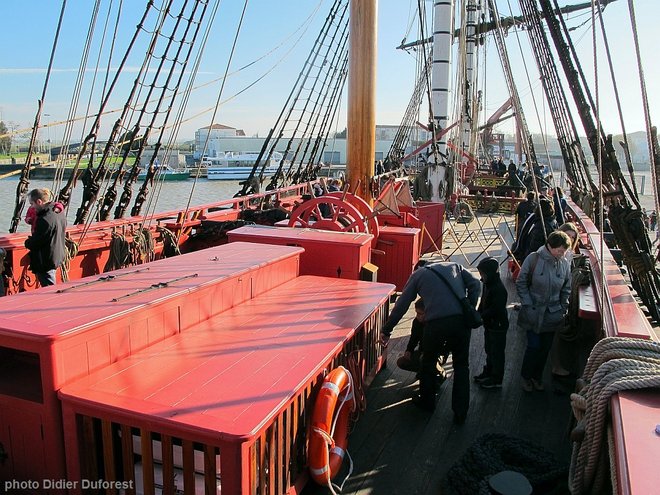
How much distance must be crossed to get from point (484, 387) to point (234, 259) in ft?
7.83

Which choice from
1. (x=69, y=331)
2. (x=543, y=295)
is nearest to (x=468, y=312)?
(x=543, y=295)

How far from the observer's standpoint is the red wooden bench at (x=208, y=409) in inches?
90.6

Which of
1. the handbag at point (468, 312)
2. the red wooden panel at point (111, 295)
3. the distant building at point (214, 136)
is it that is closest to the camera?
the red wooden panel at point (111, 295)

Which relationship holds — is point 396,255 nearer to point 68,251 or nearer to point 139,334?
point 68,251

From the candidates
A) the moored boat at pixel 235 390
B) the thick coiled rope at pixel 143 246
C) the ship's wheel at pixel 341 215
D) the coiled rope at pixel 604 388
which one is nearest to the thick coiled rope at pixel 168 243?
the thick coiled rope at pixel 143 246

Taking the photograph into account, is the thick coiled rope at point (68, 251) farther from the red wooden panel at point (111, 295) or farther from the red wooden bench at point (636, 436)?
the red wooden bench at point (636, 436)

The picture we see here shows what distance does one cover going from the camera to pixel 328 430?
9.61 feet

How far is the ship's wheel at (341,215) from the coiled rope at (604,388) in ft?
15.2

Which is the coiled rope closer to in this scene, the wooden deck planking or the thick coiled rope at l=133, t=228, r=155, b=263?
the wooden deck planking

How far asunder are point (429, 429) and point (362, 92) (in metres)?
4.79

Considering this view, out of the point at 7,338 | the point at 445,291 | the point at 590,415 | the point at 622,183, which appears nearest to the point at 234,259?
the point at 445,291

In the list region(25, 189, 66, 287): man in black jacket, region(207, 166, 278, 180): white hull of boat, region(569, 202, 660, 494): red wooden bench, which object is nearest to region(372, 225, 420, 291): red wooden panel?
region(25, 189, 66, 287): man in black jacket

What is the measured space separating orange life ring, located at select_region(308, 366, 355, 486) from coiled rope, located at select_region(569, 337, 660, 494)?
123cm

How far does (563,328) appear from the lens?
15.0ft
